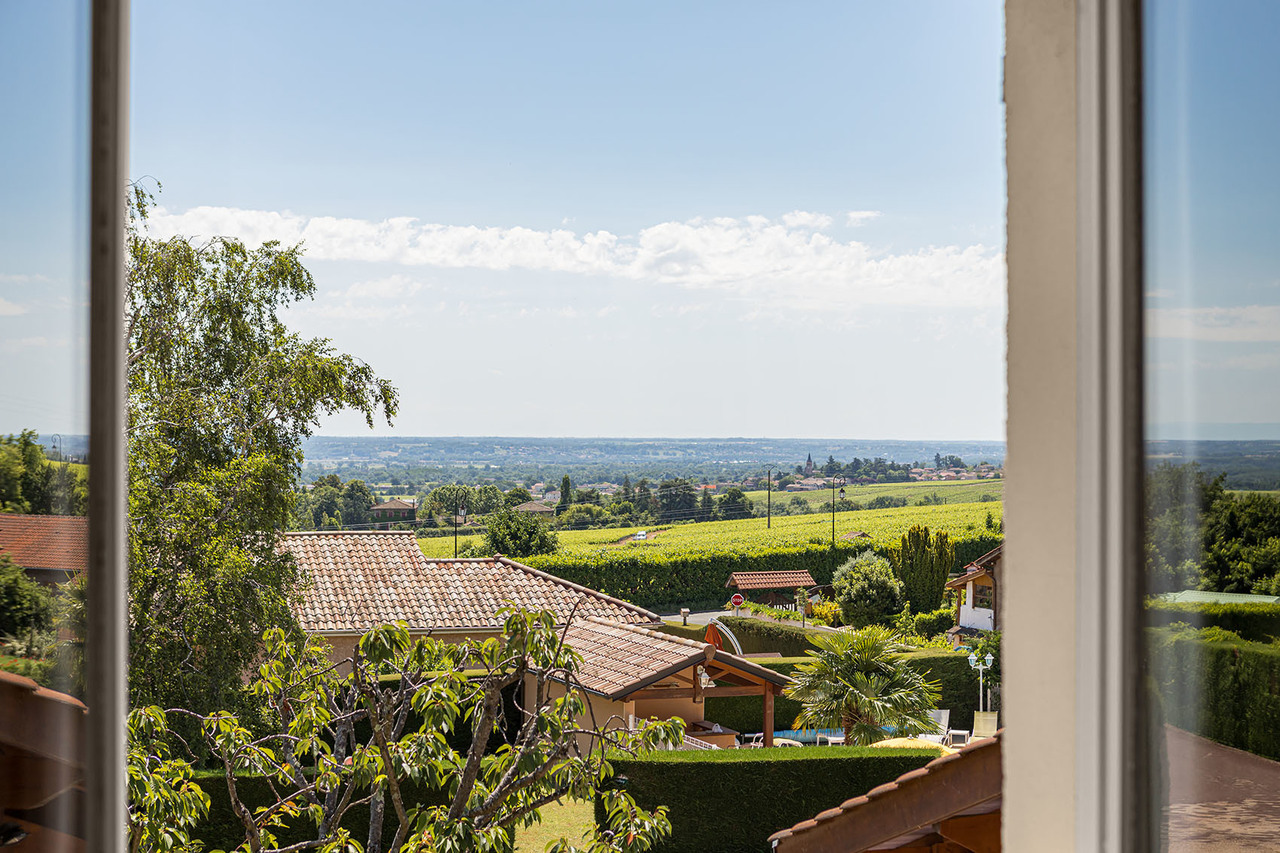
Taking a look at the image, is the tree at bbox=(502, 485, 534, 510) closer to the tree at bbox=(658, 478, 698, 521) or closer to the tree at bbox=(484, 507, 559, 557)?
the tree at bbox=(484, 507, 559, 557)

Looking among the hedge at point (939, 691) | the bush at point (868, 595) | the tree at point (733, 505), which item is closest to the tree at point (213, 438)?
the hedge at point (939, 691)

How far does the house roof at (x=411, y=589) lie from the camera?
11.9 m

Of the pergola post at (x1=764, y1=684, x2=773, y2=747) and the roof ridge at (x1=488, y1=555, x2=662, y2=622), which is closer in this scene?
the pergola post at (x1=764, y1=684, x2=773, y2=747)

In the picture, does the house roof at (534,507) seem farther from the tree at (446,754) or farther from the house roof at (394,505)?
the tree at (446,754)

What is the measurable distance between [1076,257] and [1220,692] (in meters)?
0.36

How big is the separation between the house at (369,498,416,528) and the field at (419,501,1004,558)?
904mm

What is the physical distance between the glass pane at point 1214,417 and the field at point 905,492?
3112cm

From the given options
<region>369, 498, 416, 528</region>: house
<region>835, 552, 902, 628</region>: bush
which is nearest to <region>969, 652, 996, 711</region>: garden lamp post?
<region>835, 552, 902, 628</region>: bush

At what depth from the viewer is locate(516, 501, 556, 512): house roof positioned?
90.0 ft

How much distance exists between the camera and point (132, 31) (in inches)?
27.6

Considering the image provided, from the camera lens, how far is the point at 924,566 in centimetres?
2225

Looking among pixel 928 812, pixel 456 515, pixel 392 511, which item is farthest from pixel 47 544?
pixel 392 511

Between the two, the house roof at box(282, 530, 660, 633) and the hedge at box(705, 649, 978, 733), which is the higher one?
the house roof at box(282, 530, 660, 633)

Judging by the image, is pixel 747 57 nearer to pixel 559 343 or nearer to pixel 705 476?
pixel 559 343
